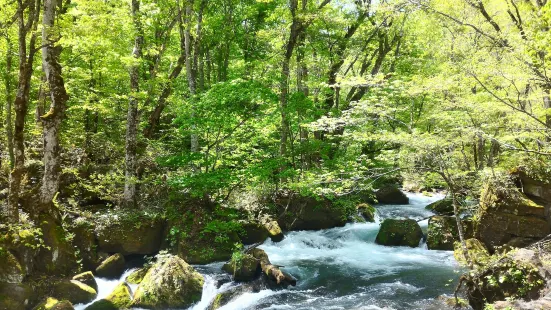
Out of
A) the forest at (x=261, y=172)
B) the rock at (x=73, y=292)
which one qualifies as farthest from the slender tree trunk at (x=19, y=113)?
the rock at (x=73, y=292)

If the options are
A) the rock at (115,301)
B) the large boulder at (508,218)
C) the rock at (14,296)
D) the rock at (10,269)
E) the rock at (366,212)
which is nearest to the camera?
the rock at (14,296)

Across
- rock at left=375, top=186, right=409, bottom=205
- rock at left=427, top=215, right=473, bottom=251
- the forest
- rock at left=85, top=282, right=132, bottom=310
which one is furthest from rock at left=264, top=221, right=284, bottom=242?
rock at left=375, top=186, right=409, bottom=205

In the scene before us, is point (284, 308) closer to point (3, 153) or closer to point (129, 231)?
point (129, 231)

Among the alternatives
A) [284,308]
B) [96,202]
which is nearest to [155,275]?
[284,308]

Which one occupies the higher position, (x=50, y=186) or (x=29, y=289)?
(x=50, y=186)

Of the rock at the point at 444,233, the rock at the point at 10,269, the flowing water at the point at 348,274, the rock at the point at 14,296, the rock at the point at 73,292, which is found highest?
the rock at the point at 10,269

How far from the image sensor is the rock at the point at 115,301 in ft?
27.2

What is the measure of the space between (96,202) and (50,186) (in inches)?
170

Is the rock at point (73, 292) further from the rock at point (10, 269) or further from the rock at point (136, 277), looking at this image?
the rock at point (136, 277)

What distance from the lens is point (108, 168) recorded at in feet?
45.9

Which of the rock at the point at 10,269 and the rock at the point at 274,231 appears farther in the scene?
the rock at the point at 274,231

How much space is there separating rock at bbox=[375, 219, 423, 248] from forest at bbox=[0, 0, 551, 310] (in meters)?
0.06

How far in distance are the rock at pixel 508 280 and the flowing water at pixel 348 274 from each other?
1.11 metres

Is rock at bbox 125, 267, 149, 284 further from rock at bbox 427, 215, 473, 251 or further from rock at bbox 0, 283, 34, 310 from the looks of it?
rock at bbox 427, 215, 473, 251
